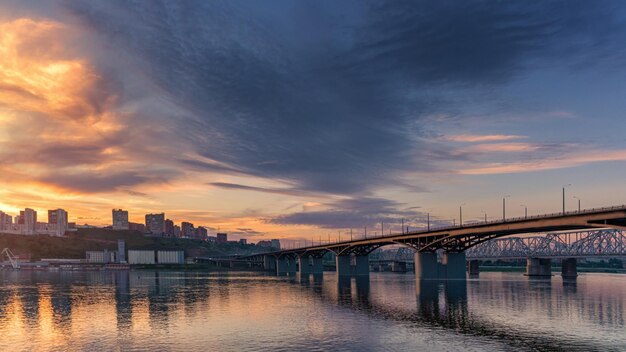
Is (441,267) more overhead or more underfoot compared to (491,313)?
more underfoot

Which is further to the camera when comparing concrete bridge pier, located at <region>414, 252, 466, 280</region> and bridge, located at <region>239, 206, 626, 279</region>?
concrete bridge pier, located at <region>414, 252, 466, 280</region>

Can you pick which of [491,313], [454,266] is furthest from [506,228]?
[491,313]

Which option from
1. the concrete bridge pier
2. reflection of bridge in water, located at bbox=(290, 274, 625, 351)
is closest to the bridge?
the concrete bridge pier

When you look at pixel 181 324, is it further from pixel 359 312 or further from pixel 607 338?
pixel 607 338

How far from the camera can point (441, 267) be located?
153375mm

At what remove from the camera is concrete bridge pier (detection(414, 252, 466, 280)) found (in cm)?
15150

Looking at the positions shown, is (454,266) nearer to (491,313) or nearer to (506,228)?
(506,228)

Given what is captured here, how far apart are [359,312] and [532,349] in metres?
31.9

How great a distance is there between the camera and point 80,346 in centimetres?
4753

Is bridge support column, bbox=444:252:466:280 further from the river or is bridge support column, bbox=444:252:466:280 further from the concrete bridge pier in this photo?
the river

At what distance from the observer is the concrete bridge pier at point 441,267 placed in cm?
15150

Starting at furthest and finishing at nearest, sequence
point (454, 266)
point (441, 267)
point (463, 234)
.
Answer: point (441, 267)
point (454, 266)
point (463, 234)

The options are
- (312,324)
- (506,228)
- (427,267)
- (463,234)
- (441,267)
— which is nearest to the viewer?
(312,324)

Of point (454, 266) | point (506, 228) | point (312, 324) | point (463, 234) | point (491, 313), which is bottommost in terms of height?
point (454, 266)
